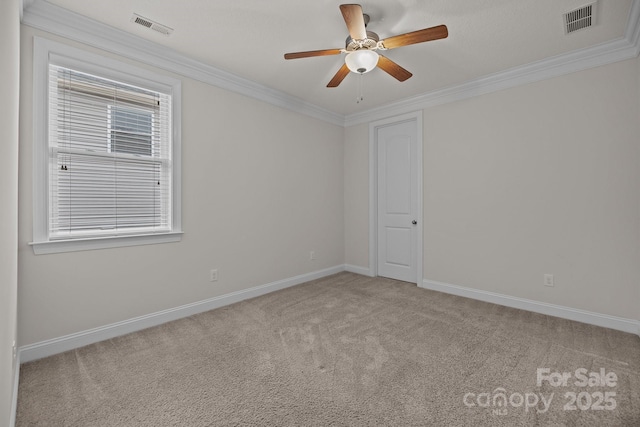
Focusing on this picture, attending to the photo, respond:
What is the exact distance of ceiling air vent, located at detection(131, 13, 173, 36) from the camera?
95.9 inches

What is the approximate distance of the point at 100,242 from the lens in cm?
260

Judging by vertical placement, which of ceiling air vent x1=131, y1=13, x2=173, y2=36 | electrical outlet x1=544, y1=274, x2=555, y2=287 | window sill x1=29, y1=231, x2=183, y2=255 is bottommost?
electrical outlet x1=544, y1=274, x2=555, y2=287

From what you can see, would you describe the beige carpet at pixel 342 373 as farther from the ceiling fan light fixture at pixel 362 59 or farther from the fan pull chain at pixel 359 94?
the fan pull chain at pixel 359 94

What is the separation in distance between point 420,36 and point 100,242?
9.76 feet

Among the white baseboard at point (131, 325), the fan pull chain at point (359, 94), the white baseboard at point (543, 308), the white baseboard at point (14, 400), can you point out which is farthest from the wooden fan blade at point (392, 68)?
the white baseboard at point (14, 400)

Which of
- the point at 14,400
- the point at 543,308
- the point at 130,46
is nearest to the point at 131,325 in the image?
the point at 14,400

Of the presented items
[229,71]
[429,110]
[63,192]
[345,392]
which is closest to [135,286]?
[63,192]

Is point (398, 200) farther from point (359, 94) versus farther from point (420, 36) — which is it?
point (420, 36)

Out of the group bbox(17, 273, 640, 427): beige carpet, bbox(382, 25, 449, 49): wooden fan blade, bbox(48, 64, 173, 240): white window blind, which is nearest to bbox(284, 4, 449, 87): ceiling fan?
bbox(382, 25, 449, 49): wooden fan blade

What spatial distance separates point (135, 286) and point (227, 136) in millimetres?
1793

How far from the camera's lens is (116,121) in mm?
2730

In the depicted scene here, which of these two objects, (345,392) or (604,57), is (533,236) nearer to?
(604,57)

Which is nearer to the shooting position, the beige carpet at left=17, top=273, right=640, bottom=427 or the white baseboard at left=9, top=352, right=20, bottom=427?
the white baseboard at left=9, top=352, right=20, bottom=427

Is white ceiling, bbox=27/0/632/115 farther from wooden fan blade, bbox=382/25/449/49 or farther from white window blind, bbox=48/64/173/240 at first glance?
white window blind, bbox=48/64/173/240
